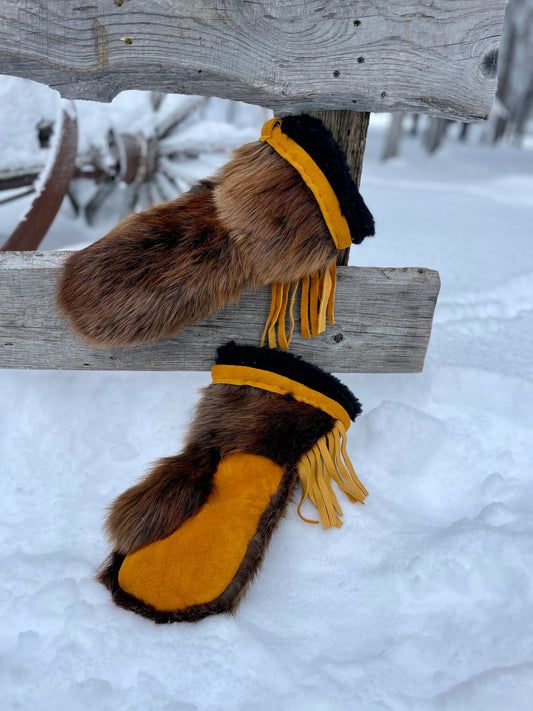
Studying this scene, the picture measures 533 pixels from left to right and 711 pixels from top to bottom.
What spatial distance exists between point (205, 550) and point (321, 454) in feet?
1.16

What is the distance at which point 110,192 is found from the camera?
361cm

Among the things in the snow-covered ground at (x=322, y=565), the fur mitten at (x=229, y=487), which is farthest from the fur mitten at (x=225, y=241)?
the snow-covered ground at (x=322, y=565)

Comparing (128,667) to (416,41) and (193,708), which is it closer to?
(193,708)

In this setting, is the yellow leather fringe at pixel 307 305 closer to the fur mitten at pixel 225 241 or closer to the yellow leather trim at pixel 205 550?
the fur mitten at pixel 225 241

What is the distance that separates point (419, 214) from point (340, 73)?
2837 mm

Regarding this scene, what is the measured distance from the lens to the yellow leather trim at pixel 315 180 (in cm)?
112

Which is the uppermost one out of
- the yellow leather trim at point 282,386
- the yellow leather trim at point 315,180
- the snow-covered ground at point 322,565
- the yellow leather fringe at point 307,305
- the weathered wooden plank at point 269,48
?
the weathered wooden plank at point 269,48

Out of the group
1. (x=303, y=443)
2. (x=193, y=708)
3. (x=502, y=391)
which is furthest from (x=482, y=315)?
(x=193, y=708)

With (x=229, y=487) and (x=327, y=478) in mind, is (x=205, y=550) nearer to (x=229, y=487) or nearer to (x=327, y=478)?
(x=229, y=487)

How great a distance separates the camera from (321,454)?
4.12 ft

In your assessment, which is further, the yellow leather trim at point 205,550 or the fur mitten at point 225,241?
the fur mitten at point 225,241

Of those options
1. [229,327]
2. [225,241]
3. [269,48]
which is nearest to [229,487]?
[229,327]

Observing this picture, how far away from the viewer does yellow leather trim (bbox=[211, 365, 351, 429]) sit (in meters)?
1.28

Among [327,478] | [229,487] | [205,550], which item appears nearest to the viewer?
[205,550]
